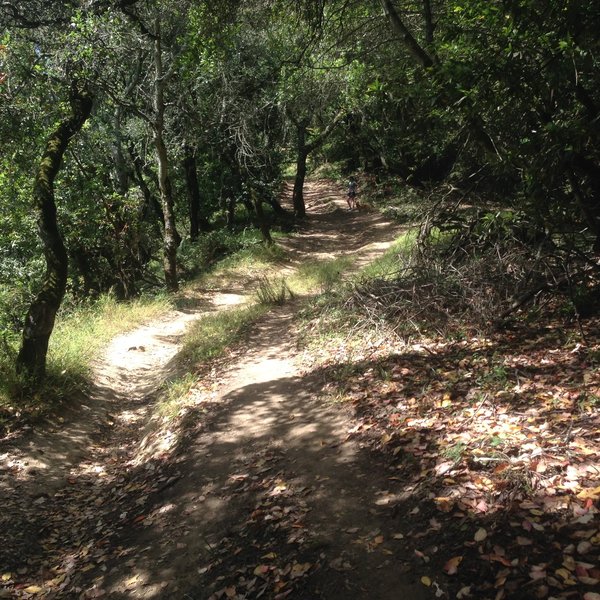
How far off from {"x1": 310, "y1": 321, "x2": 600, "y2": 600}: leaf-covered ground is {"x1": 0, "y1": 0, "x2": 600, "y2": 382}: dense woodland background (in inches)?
37.7

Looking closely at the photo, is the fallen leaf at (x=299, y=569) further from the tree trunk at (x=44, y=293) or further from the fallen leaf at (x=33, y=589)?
the tree trunk at (x=44, y=293)

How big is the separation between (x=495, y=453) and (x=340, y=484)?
1.28 metres

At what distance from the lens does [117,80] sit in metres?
13.8

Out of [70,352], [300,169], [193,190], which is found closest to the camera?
[70,352]

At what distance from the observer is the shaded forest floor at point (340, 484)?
3162 millimetres

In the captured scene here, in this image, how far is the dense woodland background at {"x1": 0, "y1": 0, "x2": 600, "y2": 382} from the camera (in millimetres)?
4945

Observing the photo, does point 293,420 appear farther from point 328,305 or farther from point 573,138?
point 573,138

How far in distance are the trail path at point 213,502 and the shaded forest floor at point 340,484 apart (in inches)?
0.8

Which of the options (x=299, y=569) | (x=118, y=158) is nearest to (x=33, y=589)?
(x=299, y=569)

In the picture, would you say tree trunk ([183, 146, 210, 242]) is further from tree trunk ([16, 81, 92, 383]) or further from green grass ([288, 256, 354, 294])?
tree trunk ([16, 81, 92, 383])

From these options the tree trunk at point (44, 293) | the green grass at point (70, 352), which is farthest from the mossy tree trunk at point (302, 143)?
the tree trunk at point (44, 293)

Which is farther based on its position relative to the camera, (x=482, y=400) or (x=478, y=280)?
(x=478, y=280)

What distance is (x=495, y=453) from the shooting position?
389 cm

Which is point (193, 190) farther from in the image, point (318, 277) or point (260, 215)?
point (318, 277)
